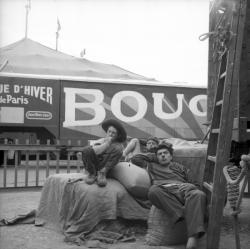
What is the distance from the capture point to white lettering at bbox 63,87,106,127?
13.3 meters

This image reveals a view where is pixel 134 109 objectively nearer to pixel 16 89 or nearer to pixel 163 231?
pixel 16 89

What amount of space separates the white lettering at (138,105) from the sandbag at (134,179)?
854cm

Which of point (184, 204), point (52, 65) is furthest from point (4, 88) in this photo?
point (184, 204)

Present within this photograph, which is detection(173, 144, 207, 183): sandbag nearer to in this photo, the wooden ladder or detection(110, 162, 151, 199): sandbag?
detection(110, 162, 151, 199): sandbag

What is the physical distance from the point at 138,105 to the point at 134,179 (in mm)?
9155

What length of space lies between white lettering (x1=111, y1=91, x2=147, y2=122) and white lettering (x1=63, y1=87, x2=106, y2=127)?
38 cm

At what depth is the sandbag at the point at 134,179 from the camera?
483 cm

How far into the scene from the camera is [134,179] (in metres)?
4.81

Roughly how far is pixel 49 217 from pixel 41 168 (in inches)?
330

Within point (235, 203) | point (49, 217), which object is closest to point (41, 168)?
point (49, 217)

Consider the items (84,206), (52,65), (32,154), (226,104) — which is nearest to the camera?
(226,104)

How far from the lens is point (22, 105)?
1298cm

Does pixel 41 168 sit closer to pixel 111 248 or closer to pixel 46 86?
pixel 46 86

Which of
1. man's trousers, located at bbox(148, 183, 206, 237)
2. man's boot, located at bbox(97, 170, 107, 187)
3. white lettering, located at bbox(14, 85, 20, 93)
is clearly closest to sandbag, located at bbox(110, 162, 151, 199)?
man's boot, located at bbox(97, 170, 107, 187)
